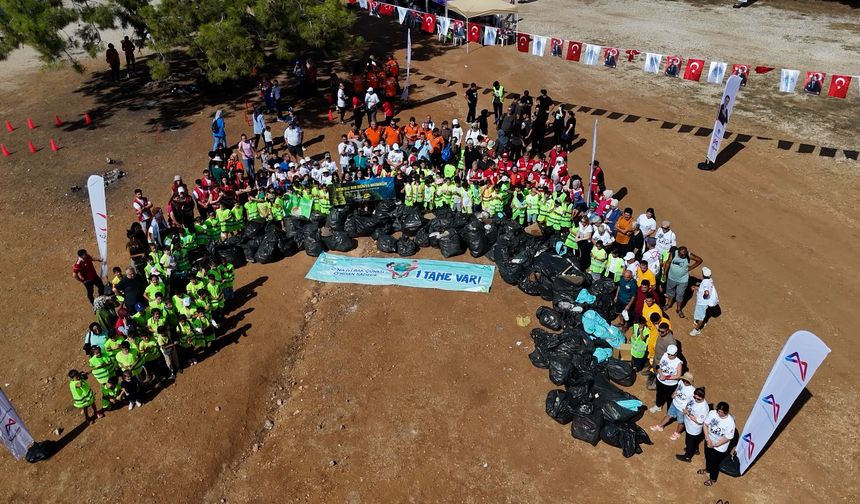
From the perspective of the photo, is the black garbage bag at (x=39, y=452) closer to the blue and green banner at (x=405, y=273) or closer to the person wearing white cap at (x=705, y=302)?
the blue and green banner at (x=405, y=273)

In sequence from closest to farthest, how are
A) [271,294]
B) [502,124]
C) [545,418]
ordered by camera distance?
[545,418]
[271,294]
[502,124]

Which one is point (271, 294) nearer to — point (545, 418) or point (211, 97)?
point (545, 418)

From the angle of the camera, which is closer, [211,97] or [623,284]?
[623,284]

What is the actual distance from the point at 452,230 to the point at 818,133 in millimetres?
14384

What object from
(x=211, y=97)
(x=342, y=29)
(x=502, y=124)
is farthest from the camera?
(x=211, y=97)

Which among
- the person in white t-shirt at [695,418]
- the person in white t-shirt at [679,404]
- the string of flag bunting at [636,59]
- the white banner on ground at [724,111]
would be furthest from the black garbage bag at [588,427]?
the string of flag bunting at [636,59]

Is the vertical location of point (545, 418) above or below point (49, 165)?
below

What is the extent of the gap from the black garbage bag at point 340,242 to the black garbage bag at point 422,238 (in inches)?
63.9

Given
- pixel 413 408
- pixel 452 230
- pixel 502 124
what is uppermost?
pixel 502 124

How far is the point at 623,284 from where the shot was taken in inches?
451

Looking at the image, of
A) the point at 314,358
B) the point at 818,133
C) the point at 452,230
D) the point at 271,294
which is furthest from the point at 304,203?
the point at 818,133

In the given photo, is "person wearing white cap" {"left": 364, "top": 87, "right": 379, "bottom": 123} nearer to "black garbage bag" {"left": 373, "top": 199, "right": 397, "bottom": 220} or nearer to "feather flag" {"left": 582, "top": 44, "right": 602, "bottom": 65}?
"black garbage bag" {"left": 373, "top": 199, "right": 397, "bottom": 220}

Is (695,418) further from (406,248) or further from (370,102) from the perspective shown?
(370,102)

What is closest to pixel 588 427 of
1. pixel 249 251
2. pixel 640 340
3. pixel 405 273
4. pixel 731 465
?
pixel 640 340
